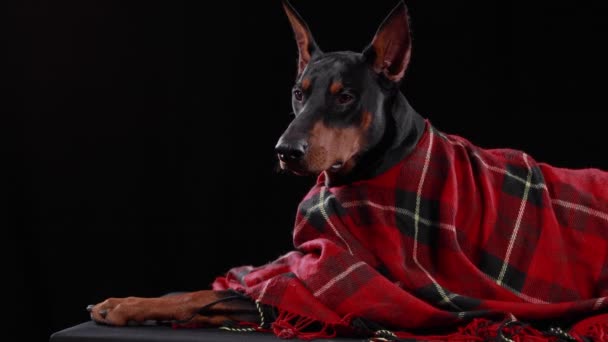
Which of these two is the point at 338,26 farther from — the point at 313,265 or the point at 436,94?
the point at 313,265

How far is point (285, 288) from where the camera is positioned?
8.41 ft

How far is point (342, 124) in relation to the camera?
2566mm

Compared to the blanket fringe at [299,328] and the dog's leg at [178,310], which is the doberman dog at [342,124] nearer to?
the dog's leg at [178,310]

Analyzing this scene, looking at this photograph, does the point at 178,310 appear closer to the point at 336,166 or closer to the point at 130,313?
the point at 130,313

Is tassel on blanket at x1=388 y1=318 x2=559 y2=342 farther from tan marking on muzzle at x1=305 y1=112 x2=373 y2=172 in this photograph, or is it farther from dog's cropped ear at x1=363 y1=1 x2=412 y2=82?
dog's cropped ear at x1=363 y1=1 x2=412 y2=82

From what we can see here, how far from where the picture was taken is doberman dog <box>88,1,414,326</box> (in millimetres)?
2539

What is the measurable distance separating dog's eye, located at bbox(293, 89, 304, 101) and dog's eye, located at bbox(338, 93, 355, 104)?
138 mm

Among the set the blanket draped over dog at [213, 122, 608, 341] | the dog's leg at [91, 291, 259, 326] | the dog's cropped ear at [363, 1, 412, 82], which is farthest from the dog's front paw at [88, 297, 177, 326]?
the dog's cropped ear at [363, 1, 412, 82]

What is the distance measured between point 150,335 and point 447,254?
0.93 meters

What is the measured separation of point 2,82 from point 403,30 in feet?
6.45

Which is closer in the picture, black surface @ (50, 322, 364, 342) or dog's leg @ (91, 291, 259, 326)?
black surface @ (50, 322, 364, 342)

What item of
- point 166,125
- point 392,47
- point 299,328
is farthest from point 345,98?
point 166,125

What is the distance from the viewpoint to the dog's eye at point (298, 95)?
2682mm

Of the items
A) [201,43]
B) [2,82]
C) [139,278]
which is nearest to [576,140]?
[201,43]
